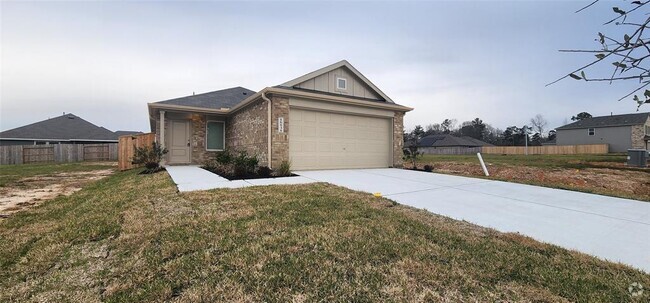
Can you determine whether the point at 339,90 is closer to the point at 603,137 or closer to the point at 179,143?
the point at 179,143

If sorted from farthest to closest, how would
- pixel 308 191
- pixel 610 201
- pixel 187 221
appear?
pixel 308 191, pixel 610 201, pixel 187 221

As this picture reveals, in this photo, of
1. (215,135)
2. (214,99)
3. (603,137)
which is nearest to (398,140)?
(215,135)

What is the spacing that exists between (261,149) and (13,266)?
709 cm

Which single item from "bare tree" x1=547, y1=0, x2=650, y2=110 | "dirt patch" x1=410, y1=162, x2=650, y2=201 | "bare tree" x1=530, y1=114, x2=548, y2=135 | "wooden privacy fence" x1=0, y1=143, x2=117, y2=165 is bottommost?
"dirt patch" x1=410, y1=162, x2=650, y2=201

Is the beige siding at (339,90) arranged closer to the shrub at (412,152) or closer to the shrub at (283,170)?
the shrub at (412,152)

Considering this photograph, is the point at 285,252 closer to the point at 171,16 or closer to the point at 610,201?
the point at 610,201

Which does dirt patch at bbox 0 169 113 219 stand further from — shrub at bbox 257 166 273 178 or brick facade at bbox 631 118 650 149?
brick facade at bbox 631 118 650 149

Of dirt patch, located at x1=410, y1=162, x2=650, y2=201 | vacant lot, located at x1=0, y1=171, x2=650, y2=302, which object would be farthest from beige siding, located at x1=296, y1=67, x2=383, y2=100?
vacant lot, located at x1=0, y1=171, x2=650, y2=302

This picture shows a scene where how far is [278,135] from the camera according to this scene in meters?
8.92

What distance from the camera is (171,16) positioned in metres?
9.95

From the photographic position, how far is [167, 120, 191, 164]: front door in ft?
39.8

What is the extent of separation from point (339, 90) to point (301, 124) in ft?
8.60

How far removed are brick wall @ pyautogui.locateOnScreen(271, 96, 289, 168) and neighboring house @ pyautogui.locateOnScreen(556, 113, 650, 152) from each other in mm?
39390

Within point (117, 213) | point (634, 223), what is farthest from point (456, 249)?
point (117, 213)
